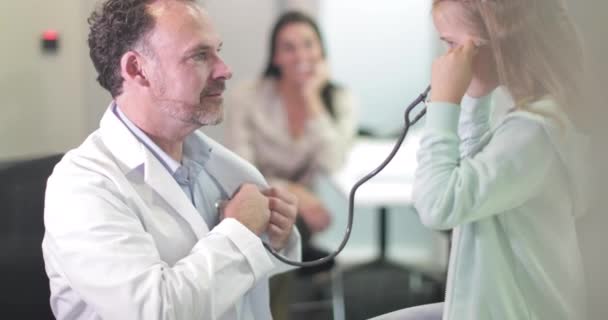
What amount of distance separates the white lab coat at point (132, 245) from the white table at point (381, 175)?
0.93 ft

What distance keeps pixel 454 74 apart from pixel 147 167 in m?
0.38

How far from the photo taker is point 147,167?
0.86m

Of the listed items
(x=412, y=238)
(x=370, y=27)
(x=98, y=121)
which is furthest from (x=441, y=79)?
(x=370, y=27)

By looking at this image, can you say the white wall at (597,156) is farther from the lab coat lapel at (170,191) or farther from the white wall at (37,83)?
the white wall at (37,83)

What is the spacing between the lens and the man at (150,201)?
79cm

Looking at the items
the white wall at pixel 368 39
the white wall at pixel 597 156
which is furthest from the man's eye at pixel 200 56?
the white wall at pixel 368 39

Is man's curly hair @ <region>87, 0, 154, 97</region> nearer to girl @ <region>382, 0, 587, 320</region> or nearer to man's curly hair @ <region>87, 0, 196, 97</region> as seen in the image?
man's curly hair @ <region>87, 0, 196, 97</region>

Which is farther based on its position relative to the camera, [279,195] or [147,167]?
[279,195]

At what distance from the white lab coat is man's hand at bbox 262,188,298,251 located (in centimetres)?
9

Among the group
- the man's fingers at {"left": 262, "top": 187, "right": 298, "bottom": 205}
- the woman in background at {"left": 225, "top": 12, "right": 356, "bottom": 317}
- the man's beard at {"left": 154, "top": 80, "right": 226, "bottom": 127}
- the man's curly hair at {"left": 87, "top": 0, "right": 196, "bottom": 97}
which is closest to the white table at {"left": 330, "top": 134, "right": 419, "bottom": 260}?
the woman in background at {"left": 225, "top": 12, "right": 356, "bottom": 317}

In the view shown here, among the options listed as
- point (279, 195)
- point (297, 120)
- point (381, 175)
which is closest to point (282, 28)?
point (297, 120)

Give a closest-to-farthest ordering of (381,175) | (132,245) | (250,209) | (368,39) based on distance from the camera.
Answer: (132,245)
(250,209)
(381,175)
(368,39)

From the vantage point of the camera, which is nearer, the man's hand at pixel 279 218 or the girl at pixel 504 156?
the girl at pixel 504 156

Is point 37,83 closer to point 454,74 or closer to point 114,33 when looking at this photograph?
point 114,33
